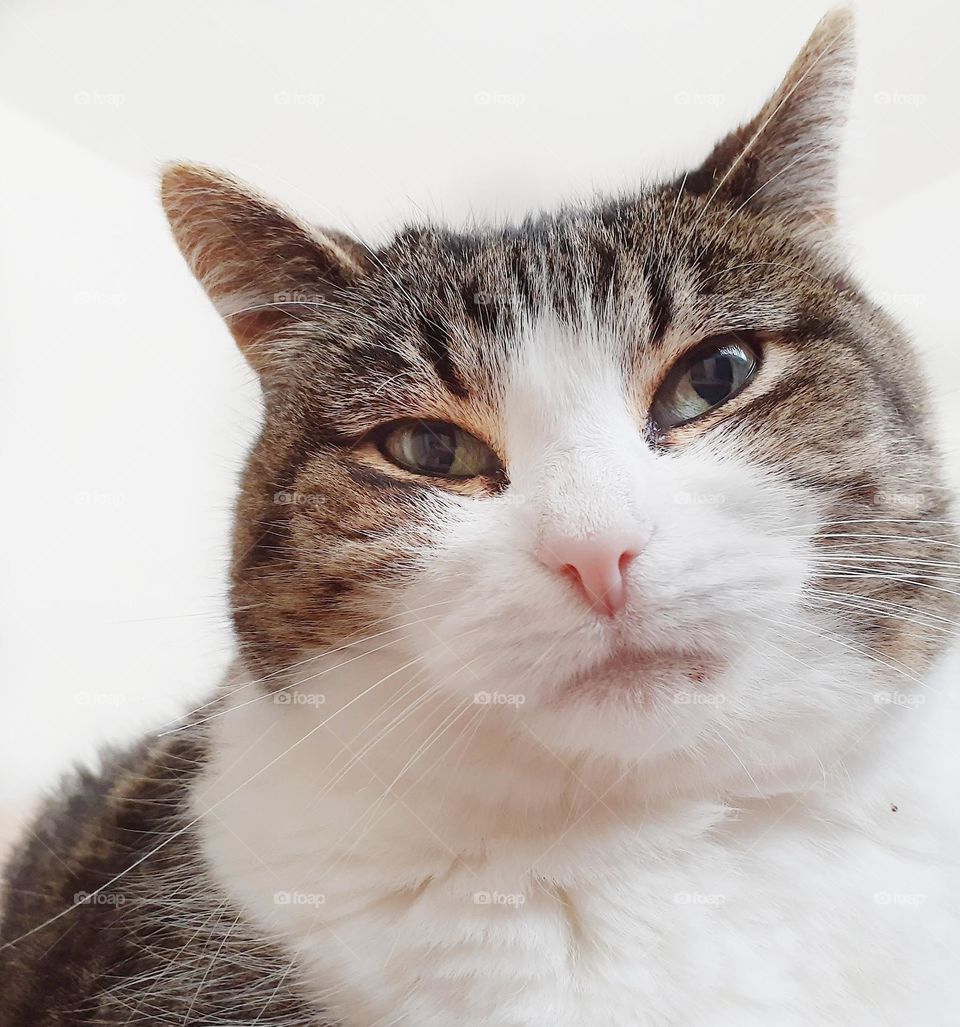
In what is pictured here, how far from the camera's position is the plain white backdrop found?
1052mm

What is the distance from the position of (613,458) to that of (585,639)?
0.15m

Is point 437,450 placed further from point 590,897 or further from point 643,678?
point 590,897

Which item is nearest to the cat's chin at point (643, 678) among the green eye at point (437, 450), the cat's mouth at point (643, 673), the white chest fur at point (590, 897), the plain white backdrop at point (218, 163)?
the cat's mouth at point (643, 673)

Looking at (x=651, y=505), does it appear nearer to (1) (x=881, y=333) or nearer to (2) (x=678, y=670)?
(2) (x=678, y=670)

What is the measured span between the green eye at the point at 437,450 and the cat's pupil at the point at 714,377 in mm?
206

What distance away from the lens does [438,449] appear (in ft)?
2.69

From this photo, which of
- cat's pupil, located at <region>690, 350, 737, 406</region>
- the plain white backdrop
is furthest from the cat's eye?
the plain white backdrop

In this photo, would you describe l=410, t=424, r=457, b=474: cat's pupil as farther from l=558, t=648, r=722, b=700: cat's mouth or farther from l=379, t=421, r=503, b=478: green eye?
l=558, t=648, r=722, b=700: cat's mouth

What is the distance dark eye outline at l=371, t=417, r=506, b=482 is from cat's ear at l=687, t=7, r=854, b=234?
0.35 metres

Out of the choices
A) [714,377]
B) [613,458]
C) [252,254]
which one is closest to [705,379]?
[714,377]

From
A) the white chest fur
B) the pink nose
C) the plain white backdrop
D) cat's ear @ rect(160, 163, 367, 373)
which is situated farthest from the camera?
the plain white backdrop

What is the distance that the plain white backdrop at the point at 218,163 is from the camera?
1052 mm

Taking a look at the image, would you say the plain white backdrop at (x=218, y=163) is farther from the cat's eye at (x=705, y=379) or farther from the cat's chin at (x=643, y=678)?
the cat's chin at (x=643, y=678)

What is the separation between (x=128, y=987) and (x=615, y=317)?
827 millimetres
